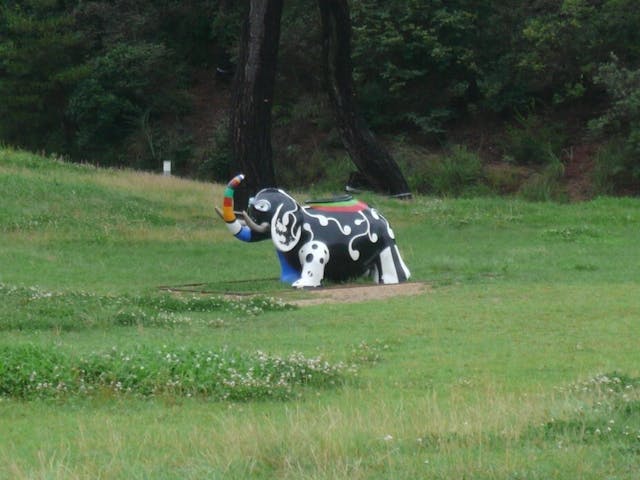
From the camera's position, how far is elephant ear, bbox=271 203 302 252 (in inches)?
687

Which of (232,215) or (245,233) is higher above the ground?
(232,215)

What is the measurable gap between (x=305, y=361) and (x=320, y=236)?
25.0 ft

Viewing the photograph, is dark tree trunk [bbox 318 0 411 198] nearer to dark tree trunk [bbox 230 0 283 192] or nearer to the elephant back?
dark tree trunk [bbox 230 0 283 192]

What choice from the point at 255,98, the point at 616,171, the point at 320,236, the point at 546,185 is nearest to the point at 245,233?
the point at 320,236

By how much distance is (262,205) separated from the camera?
17.9m

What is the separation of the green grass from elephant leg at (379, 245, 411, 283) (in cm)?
68

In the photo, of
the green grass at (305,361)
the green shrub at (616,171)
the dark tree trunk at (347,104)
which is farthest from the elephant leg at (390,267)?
the green shrub at (616,171)

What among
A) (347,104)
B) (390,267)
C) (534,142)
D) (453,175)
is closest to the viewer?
(390,267)

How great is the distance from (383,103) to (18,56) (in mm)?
14410

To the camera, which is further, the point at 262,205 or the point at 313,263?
the point at 262,205

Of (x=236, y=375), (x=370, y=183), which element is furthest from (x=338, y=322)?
(x=370, y=183)

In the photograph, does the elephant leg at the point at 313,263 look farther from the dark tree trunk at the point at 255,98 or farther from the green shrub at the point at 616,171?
the green shrub at the point at 616,171

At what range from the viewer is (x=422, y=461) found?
21.6ft

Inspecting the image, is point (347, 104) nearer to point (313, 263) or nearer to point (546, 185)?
point (546, 185)
